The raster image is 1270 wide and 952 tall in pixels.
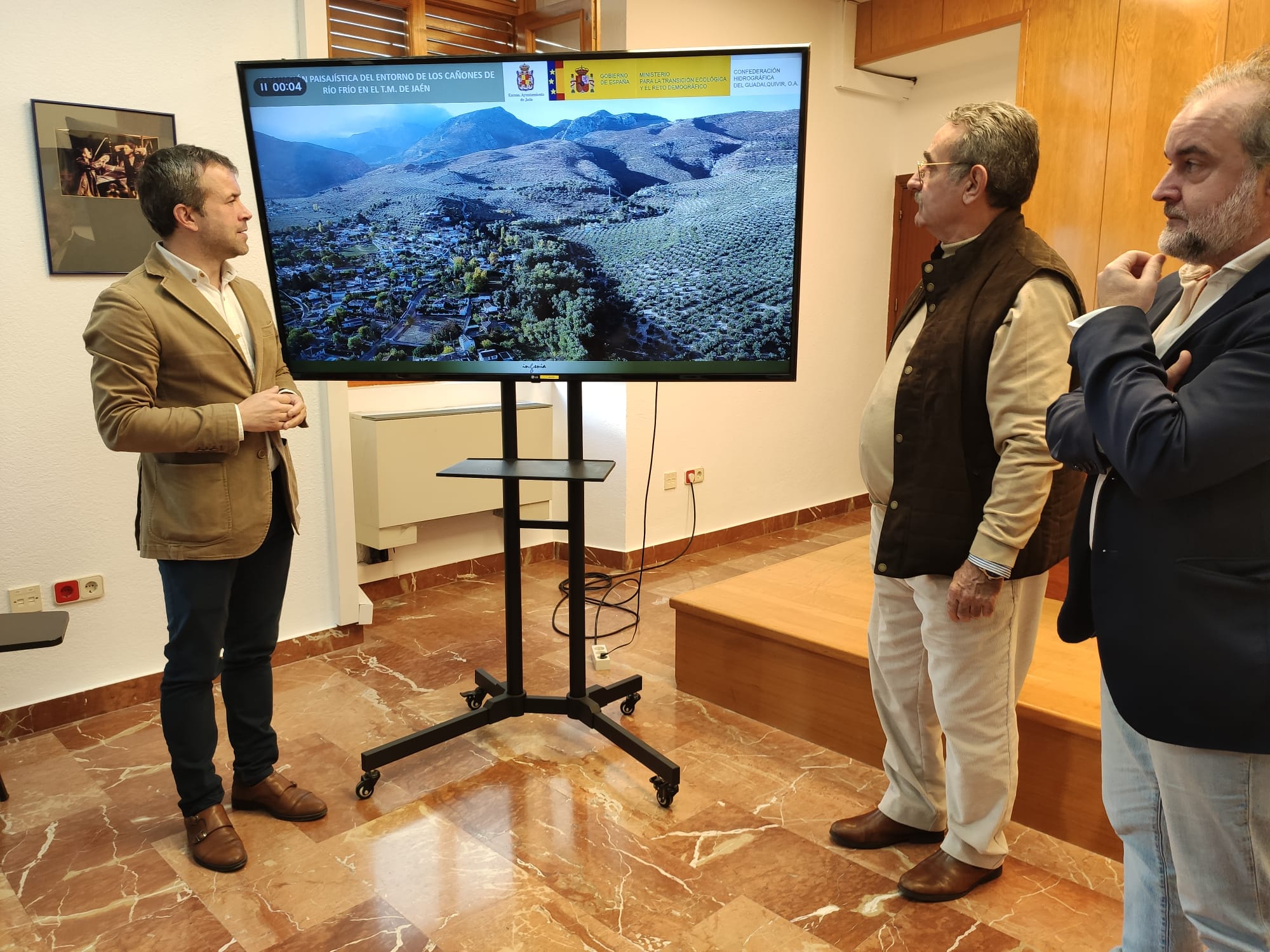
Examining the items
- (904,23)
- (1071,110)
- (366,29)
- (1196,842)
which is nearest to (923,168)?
(1196,842)

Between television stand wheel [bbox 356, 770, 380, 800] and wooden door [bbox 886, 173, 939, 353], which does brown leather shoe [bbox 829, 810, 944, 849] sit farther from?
wooden door [bbox 886, 173, 939, 353]

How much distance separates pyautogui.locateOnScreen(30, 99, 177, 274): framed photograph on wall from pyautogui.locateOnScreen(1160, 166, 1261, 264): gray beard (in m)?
2.68

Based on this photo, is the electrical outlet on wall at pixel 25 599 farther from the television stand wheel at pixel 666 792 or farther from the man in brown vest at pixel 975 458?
the man in brown vest at pixel 975 458

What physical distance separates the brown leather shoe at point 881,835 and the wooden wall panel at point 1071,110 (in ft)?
8.19

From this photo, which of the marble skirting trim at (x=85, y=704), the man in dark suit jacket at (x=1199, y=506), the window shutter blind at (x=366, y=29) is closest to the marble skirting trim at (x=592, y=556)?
the marble skirting trim at (x=85, y=704)

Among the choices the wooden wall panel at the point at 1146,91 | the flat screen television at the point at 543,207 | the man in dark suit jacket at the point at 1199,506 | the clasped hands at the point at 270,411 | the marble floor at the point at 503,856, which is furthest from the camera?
the wooden wall panel at the point at 1146,91

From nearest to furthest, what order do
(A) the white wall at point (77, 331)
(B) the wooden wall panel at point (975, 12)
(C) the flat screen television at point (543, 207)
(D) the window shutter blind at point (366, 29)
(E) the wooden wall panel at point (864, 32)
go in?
(C) the flat screen television at point (543, 207) → (A) the white wall at point (77, 331) → (D) the window shutter blind at point (366, 29) → (B) the wooden wall panel at point (975, 12) → (E) the wooden wall panel at point (864, 32)

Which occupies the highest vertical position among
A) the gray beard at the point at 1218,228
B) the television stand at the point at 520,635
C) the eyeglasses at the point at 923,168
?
the eyeglasses at the point at 923,168

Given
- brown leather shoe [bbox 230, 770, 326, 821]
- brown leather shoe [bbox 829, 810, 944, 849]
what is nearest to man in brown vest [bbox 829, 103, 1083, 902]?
brown leather shoe [bbox 829, 810, 944, 849]

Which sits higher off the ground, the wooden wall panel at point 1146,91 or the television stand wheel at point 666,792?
the wooden wall panel at point 1146,91

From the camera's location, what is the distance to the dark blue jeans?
1.97 meters

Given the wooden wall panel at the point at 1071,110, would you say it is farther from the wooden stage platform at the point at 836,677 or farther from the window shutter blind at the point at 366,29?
the window shutter blind at the point at 366,29

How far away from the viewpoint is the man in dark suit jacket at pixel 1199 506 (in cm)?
102

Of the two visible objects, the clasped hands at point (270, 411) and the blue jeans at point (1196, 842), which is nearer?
the blue jeans at point (1196, 842)
